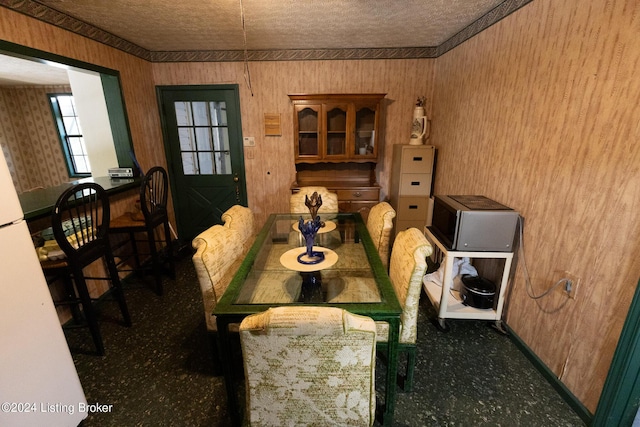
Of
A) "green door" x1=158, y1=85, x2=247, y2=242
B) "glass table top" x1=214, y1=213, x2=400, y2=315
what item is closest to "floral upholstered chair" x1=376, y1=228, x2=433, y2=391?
"glass table top" x1=214, y1=213, x2=400, y2=315

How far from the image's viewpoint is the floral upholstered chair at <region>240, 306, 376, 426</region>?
0.86 metres

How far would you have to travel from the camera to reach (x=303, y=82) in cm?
327

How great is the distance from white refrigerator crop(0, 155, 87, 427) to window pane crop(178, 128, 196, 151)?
2.55 m

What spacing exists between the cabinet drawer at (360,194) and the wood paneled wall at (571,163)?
1260mm

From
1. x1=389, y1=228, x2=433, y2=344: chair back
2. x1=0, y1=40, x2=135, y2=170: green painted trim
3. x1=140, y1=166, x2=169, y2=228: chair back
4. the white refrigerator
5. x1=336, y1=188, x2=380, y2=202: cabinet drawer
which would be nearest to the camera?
the white refrigerator

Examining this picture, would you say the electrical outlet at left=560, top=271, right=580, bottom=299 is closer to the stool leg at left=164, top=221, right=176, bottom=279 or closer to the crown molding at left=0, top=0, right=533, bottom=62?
the crown molding at left=0, top=0, right=533, bottom=62

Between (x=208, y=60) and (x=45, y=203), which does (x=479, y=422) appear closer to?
(x=45, y=203)

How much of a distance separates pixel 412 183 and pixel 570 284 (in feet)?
5.95

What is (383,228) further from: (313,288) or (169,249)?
(169,249)

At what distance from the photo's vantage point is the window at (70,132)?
431 cm

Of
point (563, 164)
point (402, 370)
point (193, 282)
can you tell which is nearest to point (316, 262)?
point (402, 370)

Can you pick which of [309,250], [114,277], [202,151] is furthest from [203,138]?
[309,250]

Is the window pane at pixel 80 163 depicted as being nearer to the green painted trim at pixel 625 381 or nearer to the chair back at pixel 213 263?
the chair back at pixel 213 263

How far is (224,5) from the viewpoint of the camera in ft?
6.50
